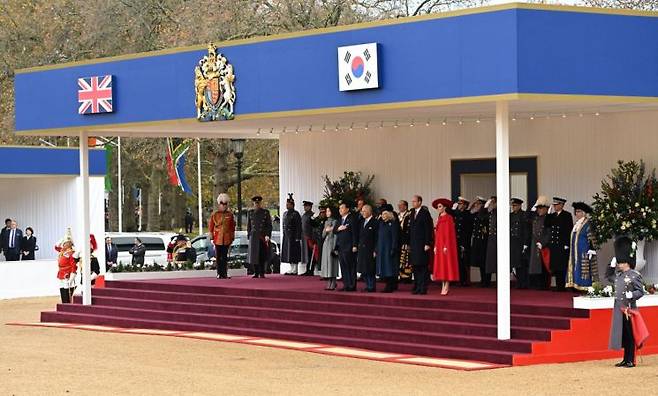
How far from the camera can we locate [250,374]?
693 inches

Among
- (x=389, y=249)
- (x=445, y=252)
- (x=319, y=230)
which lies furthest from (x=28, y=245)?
(x=445, y=252)

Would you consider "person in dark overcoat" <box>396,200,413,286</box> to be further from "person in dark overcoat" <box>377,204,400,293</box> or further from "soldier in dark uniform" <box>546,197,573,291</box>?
"soldier in dark uniform" <box>546,197,573,291</box>

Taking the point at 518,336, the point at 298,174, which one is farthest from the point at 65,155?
the point at 518,336

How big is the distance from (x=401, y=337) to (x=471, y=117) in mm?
4548

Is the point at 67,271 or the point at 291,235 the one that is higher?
the point at 291,235

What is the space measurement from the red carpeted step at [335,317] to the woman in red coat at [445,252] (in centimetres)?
119

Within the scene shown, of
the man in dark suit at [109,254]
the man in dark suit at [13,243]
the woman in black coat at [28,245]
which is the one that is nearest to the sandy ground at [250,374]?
the man in dark suit at [109,254]

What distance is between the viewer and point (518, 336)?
1869cm

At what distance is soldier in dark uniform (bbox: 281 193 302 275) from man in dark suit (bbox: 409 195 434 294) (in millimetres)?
4916

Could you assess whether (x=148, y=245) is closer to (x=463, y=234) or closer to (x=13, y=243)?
(x=13, y=243)

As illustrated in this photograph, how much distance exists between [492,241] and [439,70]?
4277 mm

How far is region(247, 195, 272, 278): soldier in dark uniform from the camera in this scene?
26.2 meters

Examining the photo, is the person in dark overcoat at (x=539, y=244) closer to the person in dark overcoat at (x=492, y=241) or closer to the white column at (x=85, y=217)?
the person in dark overcoat at (x=492, y=241)

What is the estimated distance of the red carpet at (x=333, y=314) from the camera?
18891mm
